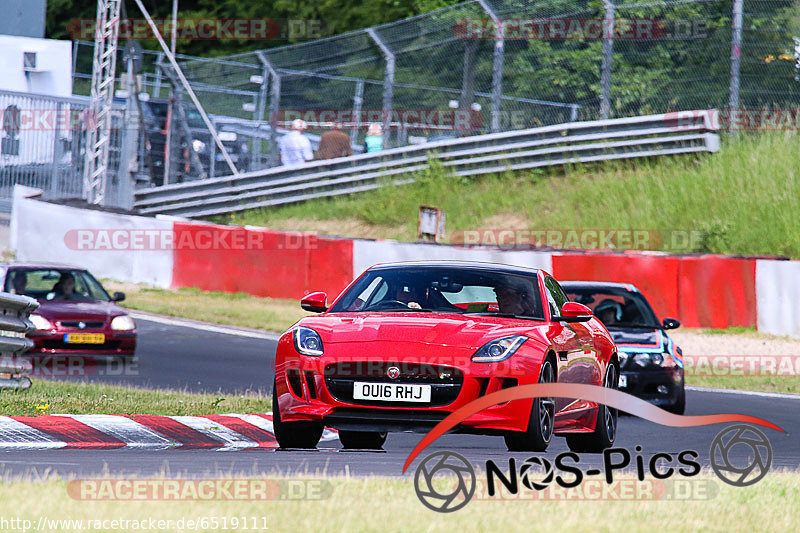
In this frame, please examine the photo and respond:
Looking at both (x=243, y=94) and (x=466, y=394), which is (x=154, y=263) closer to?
(x=243, y=94)

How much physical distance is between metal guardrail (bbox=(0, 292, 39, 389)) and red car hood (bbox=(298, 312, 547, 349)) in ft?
12.4

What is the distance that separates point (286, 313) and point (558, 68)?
7.25m

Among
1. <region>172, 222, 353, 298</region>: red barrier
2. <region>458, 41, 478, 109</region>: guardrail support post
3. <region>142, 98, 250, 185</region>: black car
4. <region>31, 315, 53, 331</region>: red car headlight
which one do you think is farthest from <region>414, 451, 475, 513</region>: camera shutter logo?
<region>142, 98, 250, 185</region>: black car

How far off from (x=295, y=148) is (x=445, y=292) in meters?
19.6

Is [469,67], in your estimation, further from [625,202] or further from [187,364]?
[187,364]

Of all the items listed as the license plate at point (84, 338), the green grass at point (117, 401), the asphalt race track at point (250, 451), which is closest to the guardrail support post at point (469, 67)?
the asphalt race track at point (250, 451)

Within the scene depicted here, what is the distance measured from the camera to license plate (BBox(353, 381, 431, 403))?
720 cm

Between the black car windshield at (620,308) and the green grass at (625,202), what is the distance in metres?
9.49

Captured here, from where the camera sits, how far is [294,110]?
27328 millimetres

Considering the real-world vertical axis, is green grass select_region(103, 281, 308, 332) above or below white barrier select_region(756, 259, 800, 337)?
below

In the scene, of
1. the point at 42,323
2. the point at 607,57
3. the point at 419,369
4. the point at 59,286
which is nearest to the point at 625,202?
the point at 607,57

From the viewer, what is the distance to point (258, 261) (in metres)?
22.5

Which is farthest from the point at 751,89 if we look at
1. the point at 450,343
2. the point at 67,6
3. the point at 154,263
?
the point at 67,6

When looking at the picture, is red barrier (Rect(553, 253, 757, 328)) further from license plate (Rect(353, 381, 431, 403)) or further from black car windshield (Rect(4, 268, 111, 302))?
license plate (Rect(353, 381, 431, 403))
